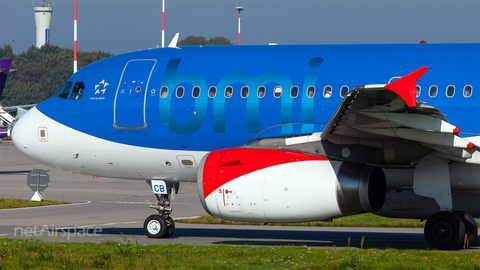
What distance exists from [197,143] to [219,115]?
863 mm

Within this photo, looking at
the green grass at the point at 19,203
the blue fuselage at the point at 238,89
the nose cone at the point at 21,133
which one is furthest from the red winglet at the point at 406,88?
the green grass at the point at 19,203

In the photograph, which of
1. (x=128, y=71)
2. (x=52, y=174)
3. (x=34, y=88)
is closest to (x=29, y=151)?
(x=128, y=71)

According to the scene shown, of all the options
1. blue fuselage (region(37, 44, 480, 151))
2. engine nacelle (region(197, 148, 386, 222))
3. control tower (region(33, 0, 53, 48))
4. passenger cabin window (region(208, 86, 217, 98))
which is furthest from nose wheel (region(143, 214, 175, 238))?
control tower (region(33, 0, 53, 48))

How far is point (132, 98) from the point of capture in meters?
14.0

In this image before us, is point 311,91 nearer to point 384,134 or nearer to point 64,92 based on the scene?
point 384,134

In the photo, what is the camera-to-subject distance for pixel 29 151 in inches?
570

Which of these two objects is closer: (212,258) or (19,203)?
(212,258)

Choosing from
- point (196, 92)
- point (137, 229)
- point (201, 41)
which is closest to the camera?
point (196, 92)

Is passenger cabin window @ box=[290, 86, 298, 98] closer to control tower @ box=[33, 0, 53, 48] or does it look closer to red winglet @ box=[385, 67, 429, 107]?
red winglet @ box=[385, 67, 429, 107]

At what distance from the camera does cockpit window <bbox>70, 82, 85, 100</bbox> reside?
1459 cm

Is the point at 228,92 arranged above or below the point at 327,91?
above

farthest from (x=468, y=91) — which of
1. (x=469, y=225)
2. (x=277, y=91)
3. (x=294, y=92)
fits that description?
(x=277, y=91)

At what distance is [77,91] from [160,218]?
392 centimetres

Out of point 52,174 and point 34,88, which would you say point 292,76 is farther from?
point 34,88
